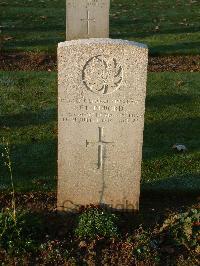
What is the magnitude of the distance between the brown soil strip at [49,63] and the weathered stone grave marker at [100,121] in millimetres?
6260

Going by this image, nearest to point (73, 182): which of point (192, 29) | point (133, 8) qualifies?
point (192, 29)

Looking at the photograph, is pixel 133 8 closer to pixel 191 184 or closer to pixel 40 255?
pixel 191 184

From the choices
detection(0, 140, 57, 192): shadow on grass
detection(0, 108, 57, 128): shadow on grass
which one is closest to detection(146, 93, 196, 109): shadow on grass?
detection(0, 108, 57, 128): shadow on grass

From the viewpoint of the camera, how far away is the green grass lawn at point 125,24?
45.7 ft

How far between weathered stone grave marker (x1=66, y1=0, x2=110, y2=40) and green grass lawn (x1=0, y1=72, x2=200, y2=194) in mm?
1526

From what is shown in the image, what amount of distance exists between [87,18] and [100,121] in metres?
6.83

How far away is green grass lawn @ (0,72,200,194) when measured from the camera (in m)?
6.78

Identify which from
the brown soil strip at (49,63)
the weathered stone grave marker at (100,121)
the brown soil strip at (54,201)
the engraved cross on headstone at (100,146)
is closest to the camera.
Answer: the weathered stone grave marker at (100,121)

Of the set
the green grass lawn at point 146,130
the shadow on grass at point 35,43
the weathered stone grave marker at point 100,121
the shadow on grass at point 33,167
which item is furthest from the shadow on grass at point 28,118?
the shadow on grass at point 35,43

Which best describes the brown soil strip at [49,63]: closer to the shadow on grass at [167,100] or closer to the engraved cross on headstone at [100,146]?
the shadow on grass at [167,100]

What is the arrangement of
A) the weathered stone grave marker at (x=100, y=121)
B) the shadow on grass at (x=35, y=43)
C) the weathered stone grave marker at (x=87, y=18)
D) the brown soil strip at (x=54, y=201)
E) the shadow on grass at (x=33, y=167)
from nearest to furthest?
the weathered stone grave marker at (x=100, y=121) → the brown soil strip at (x=54, y=201) → the shadow on grass at (x=33, y=167) → the weathered stone grave marker at (x=87, y=18) → the shadow on grass at (x=35, y=43)

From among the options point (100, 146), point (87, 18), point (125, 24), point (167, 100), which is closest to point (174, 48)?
point (87, 18)

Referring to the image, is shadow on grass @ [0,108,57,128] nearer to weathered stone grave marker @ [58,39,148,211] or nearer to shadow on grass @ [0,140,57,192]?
shadow on grass @ [0,140,57,192]

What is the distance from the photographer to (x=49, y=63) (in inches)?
477
